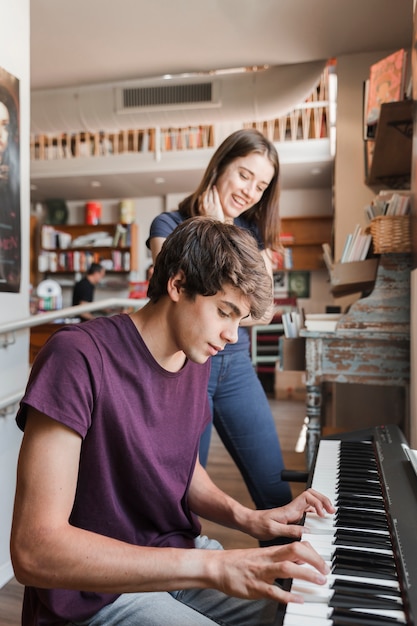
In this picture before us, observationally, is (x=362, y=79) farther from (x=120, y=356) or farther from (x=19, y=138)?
(x=120, y=356)

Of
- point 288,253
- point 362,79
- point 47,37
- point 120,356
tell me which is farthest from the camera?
point 288,253

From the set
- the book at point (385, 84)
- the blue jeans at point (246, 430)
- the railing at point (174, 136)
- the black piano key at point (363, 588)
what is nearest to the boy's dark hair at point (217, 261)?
the black piano key at point (363, 588)

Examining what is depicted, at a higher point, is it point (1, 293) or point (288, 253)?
point (288, 253)

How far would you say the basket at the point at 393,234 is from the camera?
2199 mm

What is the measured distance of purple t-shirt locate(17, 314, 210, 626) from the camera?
0.83m

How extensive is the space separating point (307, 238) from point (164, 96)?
10.9 feet

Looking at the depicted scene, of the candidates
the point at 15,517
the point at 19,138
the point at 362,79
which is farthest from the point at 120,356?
the point at 362,79

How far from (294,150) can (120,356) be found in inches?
217

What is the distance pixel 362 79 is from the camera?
391 cm

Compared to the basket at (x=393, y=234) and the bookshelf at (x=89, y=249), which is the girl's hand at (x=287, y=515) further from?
the bookshelf at (x=89, y=249)

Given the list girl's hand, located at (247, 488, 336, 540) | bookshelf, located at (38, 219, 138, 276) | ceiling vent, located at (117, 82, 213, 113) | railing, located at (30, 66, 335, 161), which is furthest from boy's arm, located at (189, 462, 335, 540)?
bookshelf, located at (38, 219, 138, 276)

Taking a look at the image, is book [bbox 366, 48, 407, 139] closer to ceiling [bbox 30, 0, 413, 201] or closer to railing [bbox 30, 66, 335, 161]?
ceiling [bbox 30, 0, 413, 201]

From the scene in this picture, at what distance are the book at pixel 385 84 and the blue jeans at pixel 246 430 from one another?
55.1 inches

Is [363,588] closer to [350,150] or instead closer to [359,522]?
[359,522]
